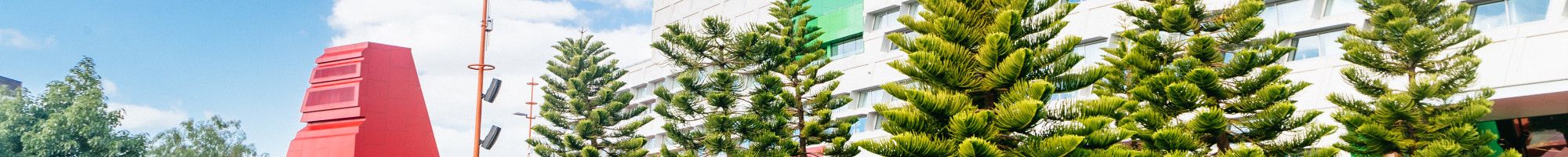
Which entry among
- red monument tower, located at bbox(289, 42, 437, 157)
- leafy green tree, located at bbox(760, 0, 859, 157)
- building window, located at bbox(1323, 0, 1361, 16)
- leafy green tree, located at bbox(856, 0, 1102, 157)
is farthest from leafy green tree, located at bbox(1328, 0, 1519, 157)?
red monument tower, located at bbox(289, 42, 437, 157)

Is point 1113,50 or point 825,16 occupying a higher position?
point 825,16

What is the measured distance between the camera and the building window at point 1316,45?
1912 cm

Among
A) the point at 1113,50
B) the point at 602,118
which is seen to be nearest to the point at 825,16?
the point at 602,118

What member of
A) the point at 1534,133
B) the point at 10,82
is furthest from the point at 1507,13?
the point at 10,82

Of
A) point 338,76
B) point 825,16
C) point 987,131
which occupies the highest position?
point 825,16

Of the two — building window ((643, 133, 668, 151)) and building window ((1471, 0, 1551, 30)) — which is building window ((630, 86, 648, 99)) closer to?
building window ((643, 133, 668, 151))

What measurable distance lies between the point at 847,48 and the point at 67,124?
16.3 meters

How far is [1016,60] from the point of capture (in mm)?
12172

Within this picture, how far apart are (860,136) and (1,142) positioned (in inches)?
690

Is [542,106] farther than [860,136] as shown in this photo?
Yes

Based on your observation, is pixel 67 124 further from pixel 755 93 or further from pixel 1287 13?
pixel 1287 13

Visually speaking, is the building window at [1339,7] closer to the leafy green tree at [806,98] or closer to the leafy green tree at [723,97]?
the leafy green tree at [806,98]

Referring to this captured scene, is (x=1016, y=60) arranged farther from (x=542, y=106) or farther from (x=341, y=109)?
(x=542, y=106)

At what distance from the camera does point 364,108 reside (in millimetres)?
17984
